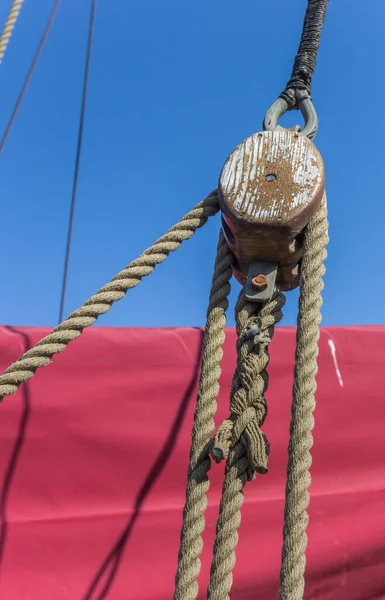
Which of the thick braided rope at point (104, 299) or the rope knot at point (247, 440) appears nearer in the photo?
the rope knot at point (247, 440)

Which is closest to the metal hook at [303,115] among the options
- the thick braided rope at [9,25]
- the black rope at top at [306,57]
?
the black rope at top at [306,57]

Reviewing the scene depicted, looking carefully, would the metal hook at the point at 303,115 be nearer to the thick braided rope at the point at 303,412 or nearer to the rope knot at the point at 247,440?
the thick braided rope at the point at 303,412

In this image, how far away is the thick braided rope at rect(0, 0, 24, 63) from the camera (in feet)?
4.88

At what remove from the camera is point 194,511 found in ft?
1.81

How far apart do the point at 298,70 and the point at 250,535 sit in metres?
0.79

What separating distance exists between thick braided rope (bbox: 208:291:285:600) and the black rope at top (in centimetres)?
31

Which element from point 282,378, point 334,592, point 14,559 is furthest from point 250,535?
point 14,559

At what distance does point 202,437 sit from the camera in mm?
578

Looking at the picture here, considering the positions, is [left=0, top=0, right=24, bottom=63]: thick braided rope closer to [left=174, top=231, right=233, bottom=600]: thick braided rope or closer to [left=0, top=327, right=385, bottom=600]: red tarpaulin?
[left=0, top=327, right=385, bottom=600]: red tarpaulin

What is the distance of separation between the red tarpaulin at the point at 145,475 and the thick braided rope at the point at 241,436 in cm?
52

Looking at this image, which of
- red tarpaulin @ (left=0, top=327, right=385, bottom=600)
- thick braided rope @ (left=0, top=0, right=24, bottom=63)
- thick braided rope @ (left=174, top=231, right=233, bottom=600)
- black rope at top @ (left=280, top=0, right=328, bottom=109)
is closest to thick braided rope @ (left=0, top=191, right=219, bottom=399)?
thick braided rope @ (left=174, top=231, right=233, bottom=600)

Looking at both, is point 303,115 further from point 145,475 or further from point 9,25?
point 9,25

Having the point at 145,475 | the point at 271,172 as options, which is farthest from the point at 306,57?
the point at 145,475

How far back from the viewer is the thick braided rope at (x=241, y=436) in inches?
20.7
